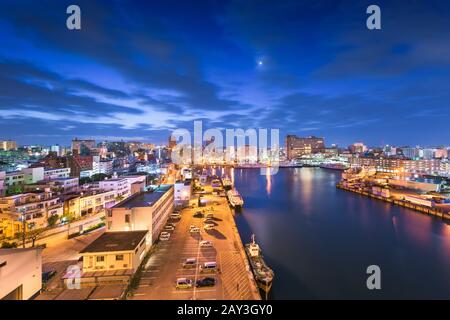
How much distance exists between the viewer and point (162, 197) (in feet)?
19.2

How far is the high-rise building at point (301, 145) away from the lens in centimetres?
5116

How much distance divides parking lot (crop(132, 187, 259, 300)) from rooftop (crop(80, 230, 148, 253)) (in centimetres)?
44

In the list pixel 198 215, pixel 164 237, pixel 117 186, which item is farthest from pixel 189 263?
pixel 117 186

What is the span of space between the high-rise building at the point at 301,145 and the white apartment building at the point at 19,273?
50.4 meters

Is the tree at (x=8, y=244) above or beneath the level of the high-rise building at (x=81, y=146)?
beneath

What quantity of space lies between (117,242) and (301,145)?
53.1 metres

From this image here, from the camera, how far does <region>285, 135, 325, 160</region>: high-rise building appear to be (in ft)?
168

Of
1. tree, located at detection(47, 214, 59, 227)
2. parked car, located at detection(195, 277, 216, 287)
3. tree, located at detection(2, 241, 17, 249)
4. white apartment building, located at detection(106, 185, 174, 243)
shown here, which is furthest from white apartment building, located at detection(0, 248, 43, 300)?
tree, located at detection(47, 214, 59, 227)

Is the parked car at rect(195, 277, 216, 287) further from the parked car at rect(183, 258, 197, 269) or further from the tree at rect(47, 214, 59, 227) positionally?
the tree at rect(47, 214, 59, 227)

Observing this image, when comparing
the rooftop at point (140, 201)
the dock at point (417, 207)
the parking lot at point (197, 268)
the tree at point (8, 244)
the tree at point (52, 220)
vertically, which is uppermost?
the rooftop at point (140, 201)

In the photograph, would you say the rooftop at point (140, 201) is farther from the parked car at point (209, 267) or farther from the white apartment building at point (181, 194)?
the white apartment building at point (181, 194)

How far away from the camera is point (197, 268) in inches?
144

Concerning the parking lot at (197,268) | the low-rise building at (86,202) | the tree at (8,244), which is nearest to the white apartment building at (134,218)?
the parking lot at (197,268)
